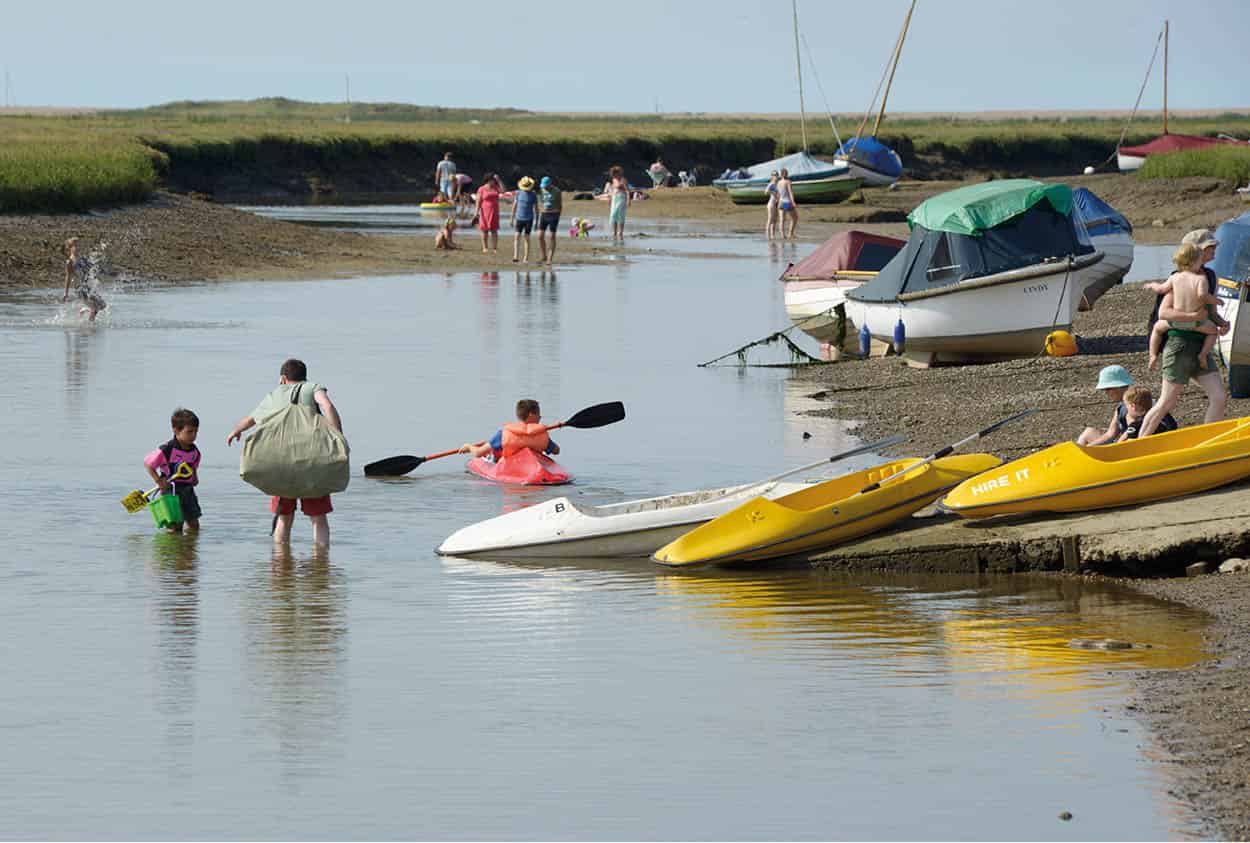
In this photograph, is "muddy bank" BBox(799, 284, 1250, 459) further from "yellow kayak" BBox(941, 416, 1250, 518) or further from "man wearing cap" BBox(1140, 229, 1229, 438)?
"yellow kayak" BBox(941, 416, 1250, 518)

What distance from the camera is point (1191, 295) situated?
14250mm

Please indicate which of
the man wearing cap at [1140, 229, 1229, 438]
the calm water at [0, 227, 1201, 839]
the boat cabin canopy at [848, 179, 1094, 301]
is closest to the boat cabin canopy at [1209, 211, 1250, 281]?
the man wearing cap at [1140, 229, 1229, 438]

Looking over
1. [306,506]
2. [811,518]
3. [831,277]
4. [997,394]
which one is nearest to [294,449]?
[306,506]

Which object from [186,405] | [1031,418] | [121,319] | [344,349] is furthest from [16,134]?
[1031,418]

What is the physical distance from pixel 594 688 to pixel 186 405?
1209cm

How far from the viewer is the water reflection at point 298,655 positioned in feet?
31.1

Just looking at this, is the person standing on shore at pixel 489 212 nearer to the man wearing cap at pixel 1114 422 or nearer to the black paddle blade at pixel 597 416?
the black paddle blade at pixel 597 416

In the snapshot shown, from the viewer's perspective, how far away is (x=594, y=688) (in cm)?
1038

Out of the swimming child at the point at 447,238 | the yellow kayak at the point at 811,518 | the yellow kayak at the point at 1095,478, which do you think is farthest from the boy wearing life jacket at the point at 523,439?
the swimming child at the point at 447,238

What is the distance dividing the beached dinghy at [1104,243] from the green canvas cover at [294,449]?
12.7m

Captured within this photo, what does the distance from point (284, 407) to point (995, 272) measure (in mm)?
11928

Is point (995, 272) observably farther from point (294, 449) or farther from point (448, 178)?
point (448, 178)

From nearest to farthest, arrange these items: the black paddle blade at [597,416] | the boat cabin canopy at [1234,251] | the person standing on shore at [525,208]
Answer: the boat cabin canopy at [1234,251]
the black paddle blade at [597,416]
the person standing on shore at [525,208]

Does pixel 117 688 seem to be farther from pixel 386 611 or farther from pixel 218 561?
pixel 218 561
